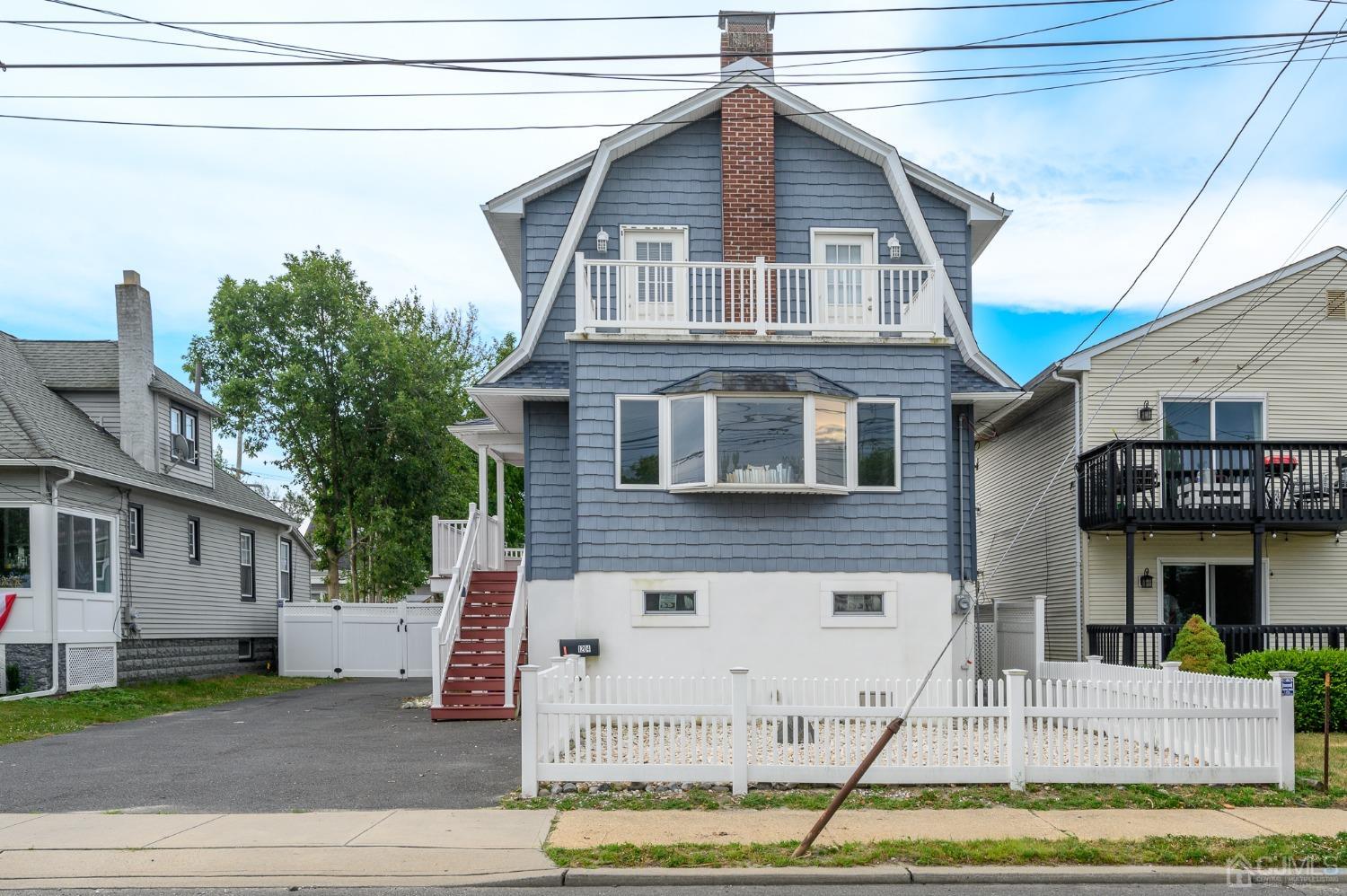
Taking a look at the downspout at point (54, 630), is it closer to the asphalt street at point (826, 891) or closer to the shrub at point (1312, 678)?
the asphalt street at point (826, 891)

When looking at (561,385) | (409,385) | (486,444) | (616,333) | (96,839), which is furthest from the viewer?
(409,385)

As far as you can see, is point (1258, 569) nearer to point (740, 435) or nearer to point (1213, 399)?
point (1213, 399)

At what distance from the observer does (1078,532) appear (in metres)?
21.2

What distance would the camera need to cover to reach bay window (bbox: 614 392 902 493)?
15828mm

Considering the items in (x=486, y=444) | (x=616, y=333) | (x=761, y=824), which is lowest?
(x=761, y=824)

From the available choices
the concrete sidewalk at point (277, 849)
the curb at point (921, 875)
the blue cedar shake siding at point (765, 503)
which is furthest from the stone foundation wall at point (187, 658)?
the curb at point (921, 875)

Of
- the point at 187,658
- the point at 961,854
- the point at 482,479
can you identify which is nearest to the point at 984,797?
the point at 961,854

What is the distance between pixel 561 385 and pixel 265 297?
18914mm

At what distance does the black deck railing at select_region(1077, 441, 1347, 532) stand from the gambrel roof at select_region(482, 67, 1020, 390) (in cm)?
344

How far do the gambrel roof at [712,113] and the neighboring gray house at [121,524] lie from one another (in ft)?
28.2

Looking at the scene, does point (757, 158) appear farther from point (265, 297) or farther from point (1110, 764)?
point (265, 297)

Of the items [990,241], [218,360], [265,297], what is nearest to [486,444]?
[990,241]

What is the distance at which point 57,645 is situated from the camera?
19.7 meters

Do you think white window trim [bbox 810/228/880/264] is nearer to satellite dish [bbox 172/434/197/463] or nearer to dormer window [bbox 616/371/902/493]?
dormer window [bbox 616/371/902/493]
